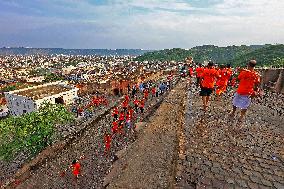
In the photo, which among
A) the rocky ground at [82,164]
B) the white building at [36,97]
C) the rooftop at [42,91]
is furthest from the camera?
the rooftop at [42,91]

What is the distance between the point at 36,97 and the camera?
1506 inches

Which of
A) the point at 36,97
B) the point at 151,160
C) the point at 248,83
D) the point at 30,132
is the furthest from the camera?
the point at 36,97

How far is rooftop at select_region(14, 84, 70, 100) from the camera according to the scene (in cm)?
3953

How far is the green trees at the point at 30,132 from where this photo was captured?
2106cm

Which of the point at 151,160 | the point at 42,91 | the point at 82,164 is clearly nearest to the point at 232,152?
the point at 151,160

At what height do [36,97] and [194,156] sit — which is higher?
[194,156]

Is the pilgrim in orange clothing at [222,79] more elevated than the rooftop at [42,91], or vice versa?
the pilgrim in orange clothing at [222,79]

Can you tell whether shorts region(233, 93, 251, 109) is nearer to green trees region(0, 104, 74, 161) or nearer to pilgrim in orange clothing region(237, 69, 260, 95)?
pilgrim in orange clothing region(237, 69, 260, 95)

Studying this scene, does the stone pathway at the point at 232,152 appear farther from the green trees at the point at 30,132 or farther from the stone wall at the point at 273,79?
the green trees at the point at 30,132

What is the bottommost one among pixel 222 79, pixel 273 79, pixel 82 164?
pixel 82 164

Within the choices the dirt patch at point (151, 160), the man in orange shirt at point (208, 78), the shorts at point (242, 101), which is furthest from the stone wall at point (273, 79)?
the shorts at point (242, 101)

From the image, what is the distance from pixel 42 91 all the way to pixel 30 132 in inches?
869

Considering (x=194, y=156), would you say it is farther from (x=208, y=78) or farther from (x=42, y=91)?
(x=42, y=91)

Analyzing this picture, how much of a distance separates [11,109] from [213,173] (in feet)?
141
